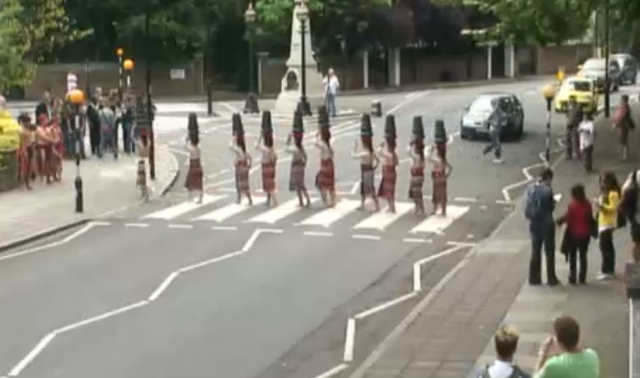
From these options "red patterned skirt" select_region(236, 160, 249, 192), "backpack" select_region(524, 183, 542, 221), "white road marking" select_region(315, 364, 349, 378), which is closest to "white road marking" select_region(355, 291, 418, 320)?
"backpack" select_region(524, 183, 542, 221)

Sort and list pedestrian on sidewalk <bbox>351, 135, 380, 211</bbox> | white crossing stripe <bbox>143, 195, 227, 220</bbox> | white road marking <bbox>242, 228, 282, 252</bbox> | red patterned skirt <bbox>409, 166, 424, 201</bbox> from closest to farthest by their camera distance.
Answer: white road marking <bbox>242, 228, 282, 252</bbox> < red patterned skirt <bbox>409, 166, 424, 201</bbox> < white crossing stripe <bbox>143, 195, 227, 220</bbox> < pedestrian on sidewalk <bbox>351, 135, 380, 211</bbox>

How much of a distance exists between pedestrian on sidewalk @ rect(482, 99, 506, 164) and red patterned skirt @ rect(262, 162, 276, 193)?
390 inches

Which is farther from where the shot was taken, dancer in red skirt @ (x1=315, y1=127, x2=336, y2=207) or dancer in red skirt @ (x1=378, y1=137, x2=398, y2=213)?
dancer in red skirt @ (x1=315, y1=127, x2=336, y2=207)

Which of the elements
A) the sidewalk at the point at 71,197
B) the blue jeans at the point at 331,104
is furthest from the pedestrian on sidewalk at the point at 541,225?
the blue jeans at the point at 331,104

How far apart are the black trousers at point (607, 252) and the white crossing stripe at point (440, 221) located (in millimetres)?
5934

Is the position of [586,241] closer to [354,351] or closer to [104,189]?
[354,351]

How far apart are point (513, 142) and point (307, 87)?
48.7 feet

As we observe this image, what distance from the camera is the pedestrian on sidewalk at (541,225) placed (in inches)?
733

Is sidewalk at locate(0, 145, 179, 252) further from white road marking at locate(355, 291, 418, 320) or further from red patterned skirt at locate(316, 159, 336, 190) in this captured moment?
white road marking at locate(355, 291, 418, 320)

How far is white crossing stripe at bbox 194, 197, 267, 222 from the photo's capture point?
26680mm

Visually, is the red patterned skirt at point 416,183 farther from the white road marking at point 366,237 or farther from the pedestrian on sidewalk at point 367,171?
the white road marking at point 366,237

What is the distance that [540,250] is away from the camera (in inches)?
749

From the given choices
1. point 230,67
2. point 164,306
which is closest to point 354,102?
point 230,67

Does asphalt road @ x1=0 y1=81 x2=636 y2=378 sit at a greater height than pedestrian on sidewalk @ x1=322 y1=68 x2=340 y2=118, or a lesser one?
lesser
